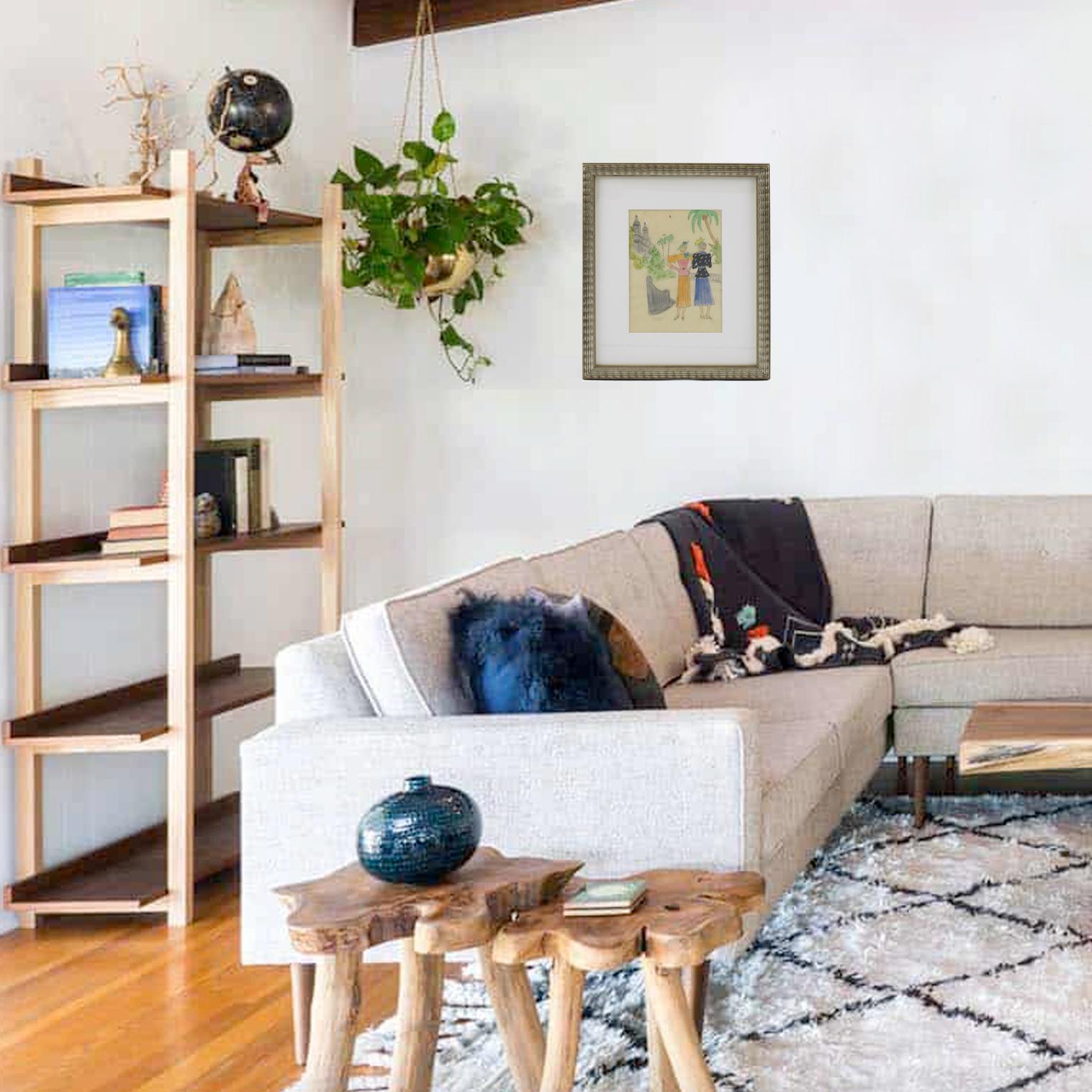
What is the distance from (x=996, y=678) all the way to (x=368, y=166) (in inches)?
96.5

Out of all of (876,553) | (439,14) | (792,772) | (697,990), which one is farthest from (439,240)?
(697,990)

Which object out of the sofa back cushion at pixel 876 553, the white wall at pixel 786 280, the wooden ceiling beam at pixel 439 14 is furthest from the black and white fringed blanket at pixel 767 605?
the wooden ceiling beam at pixel 439 14

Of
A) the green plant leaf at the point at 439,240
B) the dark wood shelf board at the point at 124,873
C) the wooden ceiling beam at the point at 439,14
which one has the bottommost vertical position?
the dark wood shelf board at the point at 124,873

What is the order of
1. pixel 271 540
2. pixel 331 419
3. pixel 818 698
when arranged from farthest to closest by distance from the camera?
pixel 331 419 < pixel 271 540 < pixel 818 698

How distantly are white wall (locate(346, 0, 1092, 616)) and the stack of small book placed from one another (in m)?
3.54

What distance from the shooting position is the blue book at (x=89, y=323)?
3.92 meters

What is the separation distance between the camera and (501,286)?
5984 mm

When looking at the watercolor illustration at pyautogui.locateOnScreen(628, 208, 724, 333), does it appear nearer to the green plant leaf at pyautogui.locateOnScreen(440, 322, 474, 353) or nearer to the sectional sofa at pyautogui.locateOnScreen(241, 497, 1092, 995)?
the green plant leaf at pyautogui.locateOnScreen(440, 322, 474, 353)

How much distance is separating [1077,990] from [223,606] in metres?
2.63

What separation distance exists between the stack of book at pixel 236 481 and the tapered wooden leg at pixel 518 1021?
1.98m

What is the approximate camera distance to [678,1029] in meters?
2.41

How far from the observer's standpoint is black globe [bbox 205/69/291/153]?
429 cm

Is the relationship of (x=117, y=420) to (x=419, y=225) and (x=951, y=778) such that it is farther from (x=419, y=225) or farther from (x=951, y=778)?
(x=951, y=778)

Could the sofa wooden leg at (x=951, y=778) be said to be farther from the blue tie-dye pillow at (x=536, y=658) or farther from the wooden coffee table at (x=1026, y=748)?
the blue tie-dye pillow at (x=536, y=658)
